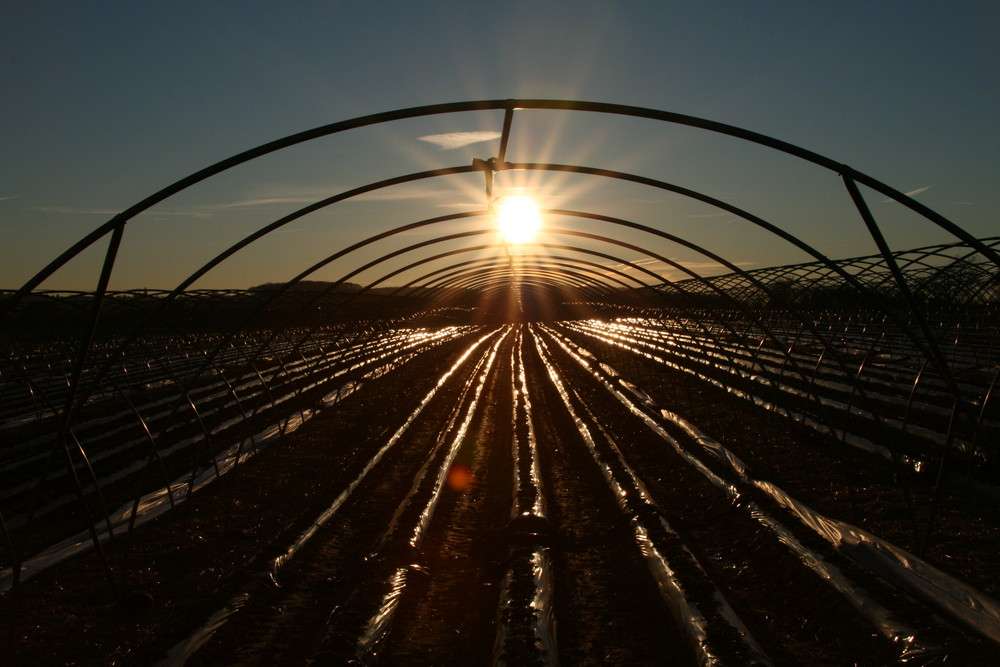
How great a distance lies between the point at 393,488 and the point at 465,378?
8.84 metres

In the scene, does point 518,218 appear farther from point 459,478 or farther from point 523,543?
point 523,543

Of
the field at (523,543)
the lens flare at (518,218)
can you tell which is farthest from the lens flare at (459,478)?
the lens flare at (518,218)

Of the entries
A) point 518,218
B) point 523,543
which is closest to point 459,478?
point 523,543

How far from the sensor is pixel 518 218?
24.2 feet

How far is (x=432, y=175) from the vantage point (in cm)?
482

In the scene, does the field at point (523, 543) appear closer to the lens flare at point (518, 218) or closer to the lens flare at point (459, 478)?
the lens flare at point (459, 478)

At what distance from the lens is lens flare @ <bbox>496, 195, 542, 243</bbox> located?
20.9 ft

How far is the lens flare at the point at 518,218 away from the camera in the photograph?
251 inches

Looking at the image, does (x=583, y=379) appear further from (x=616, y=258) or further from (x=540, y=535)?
(x=540, y=535)

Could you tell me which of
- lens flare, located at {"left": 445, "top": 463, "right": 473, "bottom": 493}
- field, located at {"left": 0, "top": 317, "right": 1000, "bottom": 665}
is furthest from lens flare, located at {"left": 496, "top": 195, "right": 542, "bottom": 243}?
lens flare, located at {"left": 445, "top": 463, "right": 473, "bottom": 493}

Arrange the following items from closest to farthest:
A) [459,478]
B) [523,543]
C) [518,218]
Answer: [523,543]
[459,478]
[518,218]

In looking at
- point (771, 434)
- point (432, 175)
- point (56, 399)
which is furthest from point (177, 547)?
point (56, 399)

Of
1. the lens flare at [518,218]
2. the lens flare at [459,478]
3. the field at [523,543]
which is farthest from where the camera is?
the lens flare at [459,478]

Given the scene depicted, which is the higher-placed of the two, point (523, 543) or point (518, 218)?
point (518, 218)
